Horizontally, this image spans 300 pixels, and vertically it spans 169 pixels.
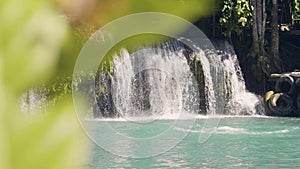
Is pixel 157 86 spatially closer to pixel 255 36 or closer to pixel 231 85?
pixel 231 85

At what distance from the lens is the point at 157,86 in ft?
45.0

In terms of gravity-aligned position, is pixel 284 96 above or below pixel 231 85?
below

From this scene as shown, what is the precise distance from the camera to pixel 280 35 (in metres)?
15.2

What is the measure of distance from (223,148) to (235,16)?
6382mm

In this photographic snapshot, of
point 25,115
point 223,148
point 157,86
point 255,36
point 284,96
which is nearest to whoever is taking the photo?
point 25,115

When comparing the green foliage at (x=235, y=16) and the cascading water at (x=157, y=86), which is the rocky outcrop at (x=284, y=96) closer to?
the green foliage at (x=235, y=16)

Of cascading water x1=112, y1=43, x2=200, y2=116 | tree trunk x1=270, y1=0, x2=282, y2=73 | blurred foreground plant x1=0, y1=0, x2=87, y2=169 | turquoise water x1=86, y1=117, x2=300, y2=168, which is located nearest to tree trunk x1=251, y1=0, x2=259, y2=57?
tree trunk x1=270, y1=0, x2=282, y2=73

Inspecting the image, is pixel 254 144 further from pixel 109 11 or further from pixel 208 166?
pixel 109 11

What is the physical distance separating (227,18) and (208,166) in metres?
7.77

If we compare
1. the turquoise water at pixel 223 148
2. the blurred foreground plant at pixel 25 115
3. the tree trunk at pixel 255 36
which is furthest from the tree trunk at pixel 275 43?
the blurred foreground plant at pixel 25 115

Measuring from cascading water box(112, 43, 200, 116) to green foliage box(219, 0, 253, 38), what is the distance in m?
1.29

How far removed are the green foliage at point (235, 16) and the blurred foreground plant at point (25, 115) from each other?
1414 cm

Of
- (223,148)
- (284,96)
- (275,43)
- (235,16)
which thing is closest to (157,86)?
(235,16)

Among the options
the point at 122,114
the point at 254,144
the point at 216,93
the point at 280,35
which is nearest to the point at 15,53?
the point at 254,144
